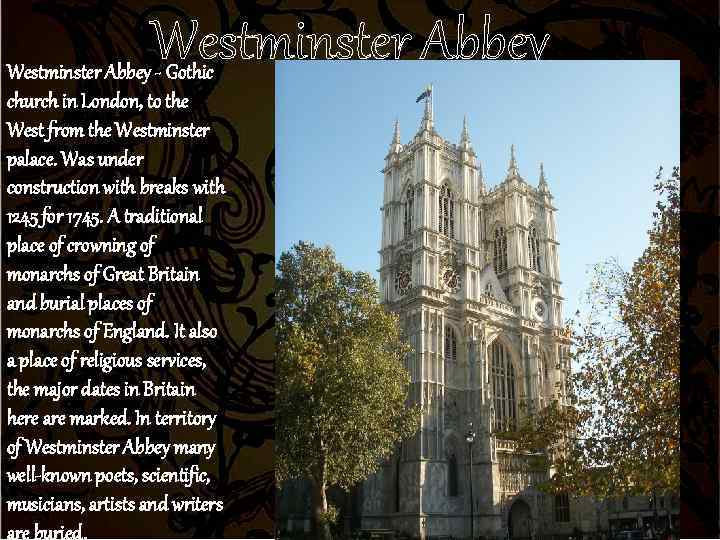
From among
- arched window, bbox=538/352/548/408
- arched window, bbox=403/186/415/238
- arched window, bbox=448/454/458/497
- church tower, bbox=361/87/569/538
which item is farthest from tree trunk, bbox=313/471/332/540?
arched window, bbox=448/454/458/497

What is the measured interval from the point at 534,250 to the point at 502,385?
11.1ft

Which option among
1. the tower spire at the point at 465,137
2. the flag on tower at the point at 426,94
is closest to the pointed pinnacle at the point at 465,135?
the tower spire at the point at 465,137

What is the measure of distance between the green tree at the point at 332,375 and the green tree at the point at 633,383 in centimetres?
211

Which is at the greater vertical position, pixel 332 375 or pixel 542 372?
pixel 542 372

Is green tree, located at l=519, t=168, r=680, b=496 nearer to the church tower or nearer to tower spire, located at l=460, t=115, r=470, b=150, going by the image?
the church tower

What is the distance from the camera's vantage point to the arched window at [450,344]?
33.4 feet

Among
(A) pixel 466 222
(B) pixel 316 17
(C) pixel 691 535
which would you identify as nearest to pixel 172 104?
(B) pixel 316 17

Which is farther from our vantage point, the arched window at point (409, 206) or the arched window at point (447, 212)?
the arched window at point (447, 212)

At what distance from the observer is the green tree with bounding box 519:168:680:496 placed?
5.41 metres

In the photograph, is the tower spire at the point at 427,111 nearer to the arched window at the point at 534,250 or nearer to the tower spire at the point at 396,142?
the tower spire at the point at 396,142

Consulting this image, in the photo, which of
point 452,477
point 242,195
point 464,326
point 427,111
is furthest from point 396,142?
point 452,477

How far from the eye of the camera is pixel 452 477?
11.4 metres

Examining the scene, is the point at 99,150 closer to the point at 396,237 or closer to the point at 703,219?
the point at 396,237

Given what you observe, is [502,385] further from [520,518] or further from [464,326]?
[520,518]
